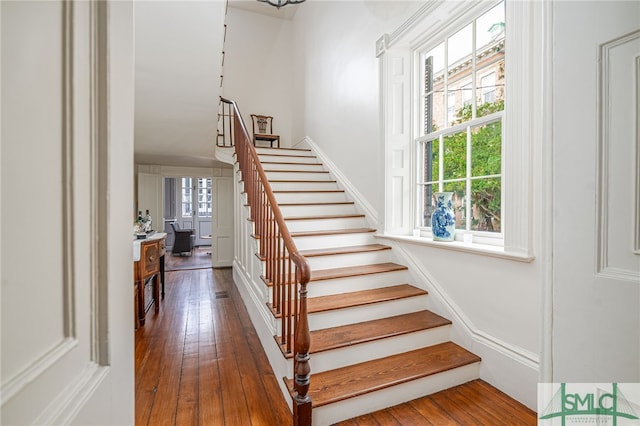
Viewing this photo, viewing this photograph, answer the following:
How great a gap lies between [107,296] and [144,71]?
3.56m

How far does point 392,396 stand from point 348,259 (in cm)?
119

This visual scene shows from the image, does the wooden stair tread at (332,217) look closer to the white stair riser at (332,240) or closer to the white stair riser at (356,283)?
the white stair riser at (332,240)

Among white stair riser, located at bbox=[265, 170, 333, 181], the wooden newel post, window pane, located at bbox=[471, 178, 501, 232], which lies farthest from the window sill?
white stair riser, located at bbox=[265, 170, 333, 181]

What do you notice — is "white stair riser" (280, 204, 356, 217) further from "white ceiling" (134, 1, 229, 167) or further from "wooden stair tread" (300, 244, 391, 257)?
"white ceiling" (134, 1, 229, 167)

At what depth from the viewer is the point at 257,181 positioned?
2791 millimetres

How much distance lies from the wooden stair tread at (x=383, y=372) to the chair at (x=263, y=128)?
4.58m

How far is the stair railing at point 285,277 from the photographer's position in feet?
5.09

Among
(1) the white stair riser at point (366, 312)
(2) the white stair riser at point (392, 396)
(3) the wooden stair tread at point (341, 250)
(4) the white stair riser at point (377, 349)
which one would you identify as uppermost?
(3) the wooden stair tread at point (341, 250)

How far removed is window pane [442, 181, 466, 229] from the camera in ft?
7.60

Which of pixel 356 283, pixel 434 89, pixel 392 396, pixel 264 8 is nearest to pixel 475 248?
pixel 356 283

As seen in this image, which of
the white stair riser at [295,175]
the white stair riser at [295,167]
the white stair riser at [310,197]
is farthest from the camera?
the white stair riser at [295,167]

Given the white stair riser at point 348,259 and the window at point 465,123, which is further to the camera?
the white stair riser at point 348,259

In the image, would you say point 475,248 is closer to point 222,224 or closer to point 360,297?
point 360,297

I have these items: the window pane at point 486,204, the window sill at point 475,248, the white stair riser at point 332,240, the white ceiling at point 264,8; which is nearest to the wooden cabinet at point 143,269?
the white stair riser at point 332,240
